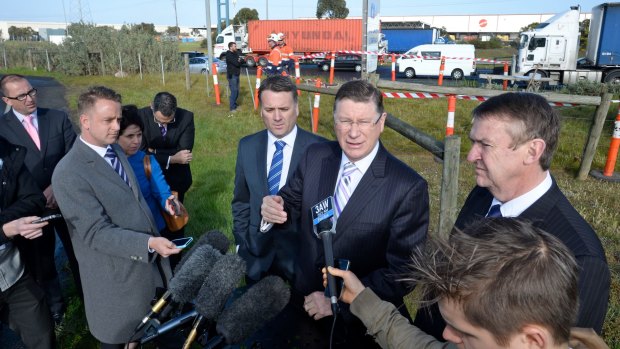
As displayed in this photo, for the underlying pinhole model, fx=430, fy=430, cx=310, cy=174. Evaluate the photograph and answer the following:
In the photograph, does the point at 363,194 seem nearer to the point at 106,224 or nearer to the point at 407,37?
the point at 106,224

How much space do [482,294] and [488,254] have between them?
4.1 inches

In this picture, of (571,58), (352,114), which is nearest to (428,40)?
(571,58)

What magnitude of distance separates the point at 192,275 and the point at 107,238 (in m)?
0.87

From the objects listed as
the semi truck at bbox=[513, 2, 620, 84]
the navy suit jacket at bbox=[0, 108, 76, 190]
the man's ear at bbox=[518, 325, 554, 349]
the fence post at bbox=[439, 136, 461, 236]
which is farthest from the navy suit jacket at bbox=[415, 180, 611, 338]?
the semi truck at bbox=[513, 2, 620, 84]

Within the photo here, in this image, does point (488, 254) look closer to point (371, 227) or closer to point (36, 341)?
point (371, 227)

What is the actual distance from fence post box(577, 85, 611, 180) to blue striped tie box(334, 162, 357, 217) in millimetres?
6084

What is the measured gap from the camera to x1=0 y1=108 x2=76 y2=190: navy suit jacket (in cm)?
414

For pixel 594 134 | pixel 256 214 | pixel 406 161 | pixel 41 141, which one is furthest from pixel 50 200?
pixel 594 134

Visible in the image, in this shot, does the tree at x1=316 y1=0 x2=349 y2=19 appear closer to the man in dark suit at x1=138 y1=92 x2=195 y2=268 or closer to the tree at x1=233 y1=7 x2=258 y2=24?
the tree at x1=233 y1=7 x2=258 y2=24

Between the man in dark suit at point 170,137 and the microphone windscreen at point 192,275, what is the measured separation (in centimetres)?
252

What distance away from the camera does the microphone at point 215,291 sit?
5.38ft

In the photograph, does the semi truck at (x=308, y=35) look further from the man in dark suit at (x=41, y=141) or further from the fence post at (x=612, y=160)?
the man in dark suit at (x=41, y=141)

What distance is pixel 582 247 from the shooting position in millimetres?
1498

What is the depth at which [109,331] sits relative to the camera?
2.63 metres
